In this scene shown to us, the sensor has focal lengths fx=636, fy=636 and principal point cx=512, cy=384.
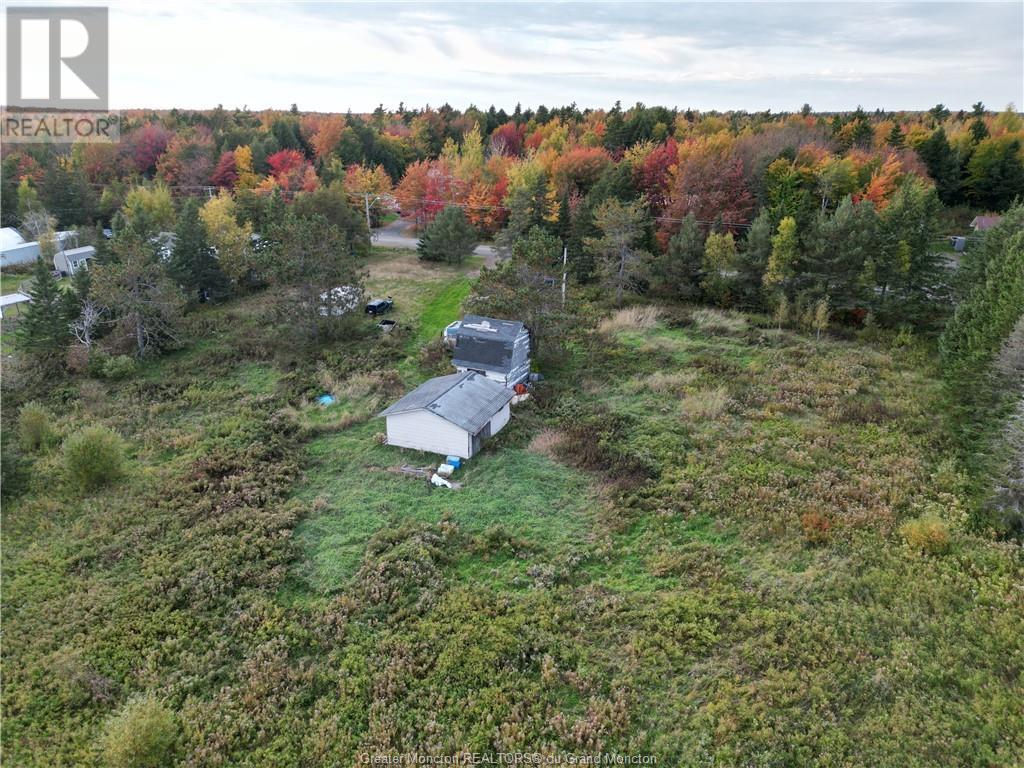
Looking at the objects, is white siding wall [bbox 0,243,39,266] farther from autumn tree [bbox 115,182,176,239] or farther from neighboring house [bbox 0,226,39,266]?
autumn tree [bbox 115,182,176,239]

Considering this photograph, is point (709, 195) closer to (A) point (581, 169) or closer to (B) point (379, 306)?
(A) point (581, 169)

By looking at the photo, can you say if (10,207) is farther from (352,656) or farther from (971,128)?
(971,128)

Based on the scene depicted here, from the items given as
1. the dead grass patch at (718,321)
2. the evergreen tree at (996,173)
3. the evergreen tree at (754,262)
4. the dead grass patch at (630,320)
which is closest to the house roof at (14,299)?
the dead grass patch at (630,320)

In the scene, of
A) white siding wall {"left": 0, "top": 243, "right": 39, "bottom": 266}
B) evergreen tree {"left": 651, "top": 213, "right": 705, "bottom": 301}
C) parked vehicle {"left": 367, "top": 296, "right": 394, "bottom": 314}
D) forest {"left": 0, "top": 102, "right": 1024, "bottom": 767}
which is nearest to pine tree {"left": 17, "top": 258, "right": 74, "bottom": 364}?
forest {"left": 0, "top": 102, "right": 1024, "bottom": 767}

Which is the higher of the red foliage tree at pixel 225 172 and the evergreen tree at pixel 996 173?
the evergreen tree at pixel 996 173

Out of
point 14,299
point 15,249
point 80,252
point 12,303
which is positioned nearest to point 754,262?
point 14,299

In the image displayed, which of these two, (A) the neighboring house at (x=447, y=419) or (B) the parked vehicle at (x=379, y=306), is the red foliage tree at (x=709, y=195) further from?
(A) the neighboring house at (x=447, y=419)
